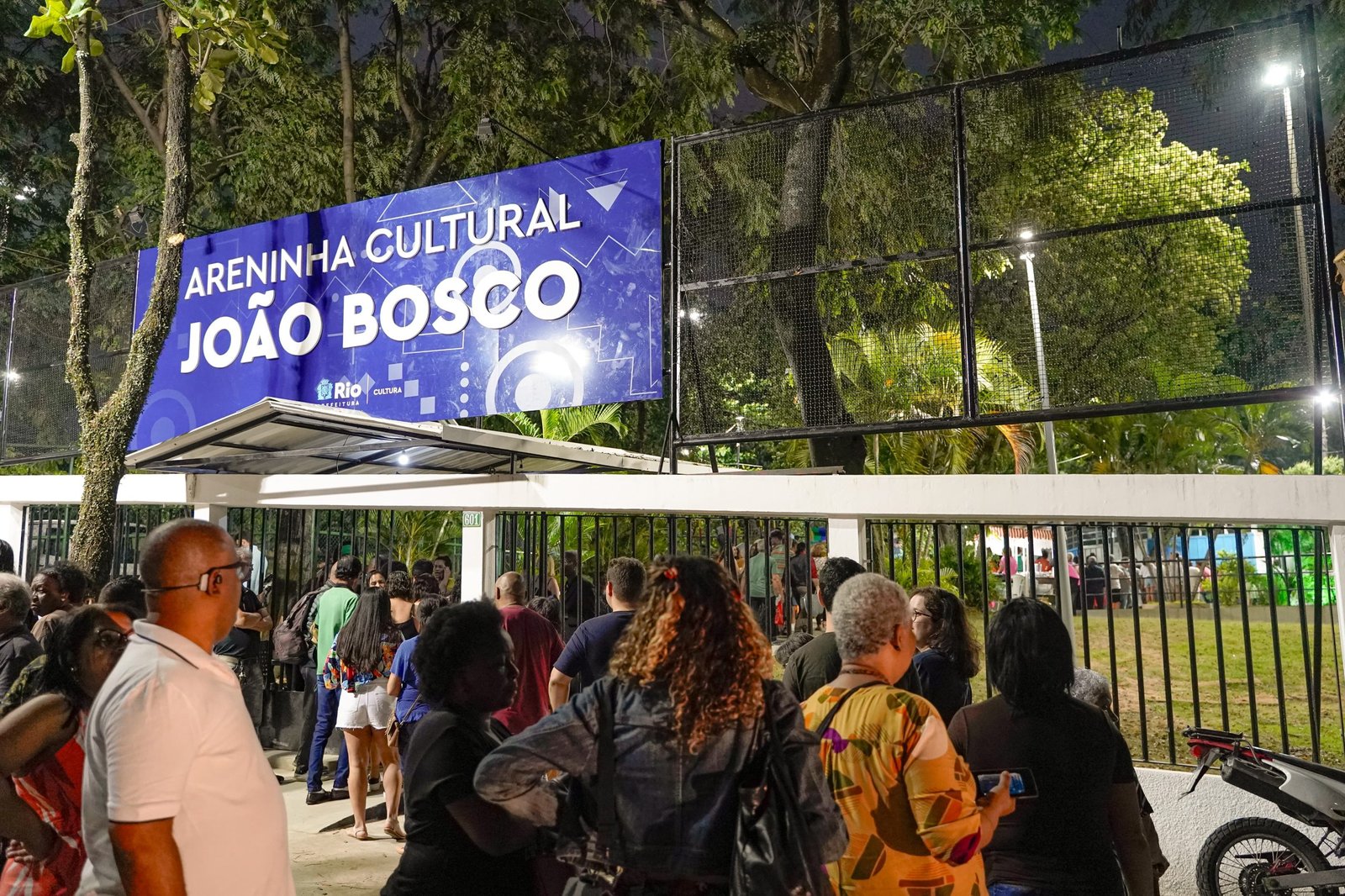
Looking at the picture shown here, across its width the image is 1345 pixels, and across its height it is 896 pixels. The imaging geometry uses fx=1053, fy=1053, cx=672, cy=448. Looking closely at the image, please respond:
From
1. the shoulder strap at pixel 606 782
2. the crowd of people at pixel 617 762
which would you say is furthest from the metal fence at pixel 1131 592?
the shoulder strap at pixel 606 782

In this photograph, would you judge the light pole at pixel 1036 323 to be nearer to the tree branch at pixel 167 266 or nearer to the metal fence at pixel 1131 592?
the metal fence at pixel 1131 592

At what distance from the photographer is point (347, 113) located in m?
16.8

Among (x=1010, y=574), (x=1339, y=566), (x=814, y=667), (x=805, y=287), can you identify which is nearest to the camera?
(x=814, y=667)

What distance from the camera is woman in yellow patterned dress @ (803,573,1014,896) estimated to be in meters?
2.71

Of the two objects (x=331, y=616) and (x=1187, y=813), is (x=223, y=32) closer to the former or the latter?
(x=331, y=616)

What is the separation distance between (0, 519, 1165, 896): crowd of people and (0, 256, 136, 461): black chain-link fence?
1029cm

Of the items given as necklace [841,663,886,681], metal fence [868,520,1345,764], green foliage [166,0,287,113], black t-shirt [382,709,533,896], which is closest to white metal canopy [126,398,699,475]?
green foliage [166,0,287,113]

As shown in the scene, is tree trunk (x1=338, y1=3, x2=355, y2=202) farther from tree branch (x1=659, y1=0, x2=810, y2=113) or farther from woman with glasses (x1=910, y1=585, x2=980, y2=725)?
woman with glasses (x1=910, y1=585, x2=980, y2=725)

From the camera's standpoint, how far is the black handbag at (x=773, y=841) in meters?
2.34

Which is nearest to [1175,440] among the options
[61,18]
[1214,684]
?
[1214,684]

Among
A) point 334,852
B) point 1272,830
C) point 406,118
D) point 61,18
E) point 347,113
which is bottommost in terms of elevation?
point 334,852

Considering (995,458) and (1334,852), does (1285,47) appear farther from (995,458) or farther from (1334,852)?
(995,458)

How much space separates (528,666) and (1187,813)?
3826mm

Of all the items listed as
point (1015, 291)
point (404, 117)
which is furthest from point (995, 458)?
point (1015, 291)
